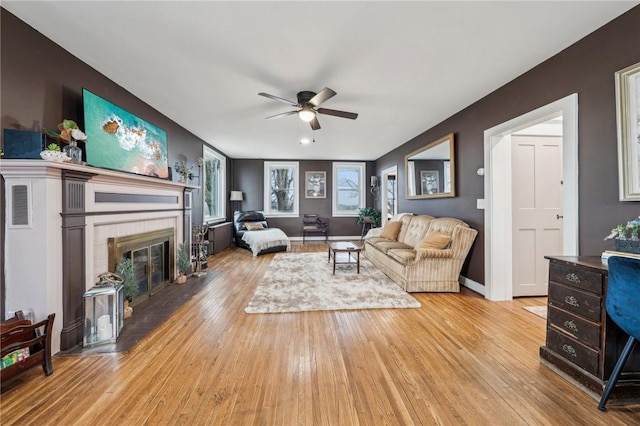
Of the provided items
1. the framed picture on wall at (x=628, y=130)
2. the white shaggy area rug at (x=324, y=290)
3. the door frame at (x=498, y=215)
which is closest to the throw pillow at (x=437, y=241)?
the door frame at (x=498, y=215)

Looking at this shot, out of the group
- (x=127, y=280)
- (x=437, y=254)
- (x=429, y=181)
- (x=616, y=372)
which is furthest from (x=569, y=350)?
(x=127, y=280)

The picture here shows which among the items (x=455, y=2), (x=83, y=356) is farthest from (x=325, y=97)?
(x=83, y=356)

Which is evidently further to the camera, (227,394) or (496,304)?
(496,304)

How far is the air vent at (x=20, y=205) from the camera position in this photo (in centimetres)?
186

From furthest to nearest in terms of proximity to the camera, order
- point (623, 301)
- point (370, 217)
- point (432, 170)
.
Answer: point (370, 217) < point (432, 170) < point (623, 301)

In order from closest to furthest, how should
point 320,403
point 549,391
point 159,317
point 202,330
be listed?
point 320,403 < point 549,391 < point 202,330 < point 159,317

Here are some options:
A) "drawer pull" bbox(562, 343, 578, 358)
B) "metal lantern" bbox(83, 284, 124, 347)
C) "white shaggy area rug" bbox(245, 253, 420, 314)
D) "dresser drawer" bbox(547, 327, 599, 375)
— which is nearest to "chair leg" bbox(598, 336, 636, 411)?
"dresser drawer" bbox(547, 327, 599, 375)

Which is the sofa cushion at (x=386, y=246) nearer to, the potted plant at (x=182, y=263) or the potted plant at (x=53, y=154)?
the potted plant at (x=182, y=263)

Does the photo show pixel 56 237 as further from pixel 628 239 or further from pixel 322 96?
pixel 628 239

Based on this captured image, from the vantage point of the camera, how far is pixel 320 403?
1.51 metres

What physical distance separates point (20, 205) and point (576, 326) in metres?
4.04

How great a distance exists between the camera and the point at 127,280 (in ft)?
8.68

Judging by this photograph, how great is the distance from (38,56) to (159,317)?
251 centimetres

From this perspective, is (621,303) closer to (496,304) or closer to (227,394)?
(496,304)
